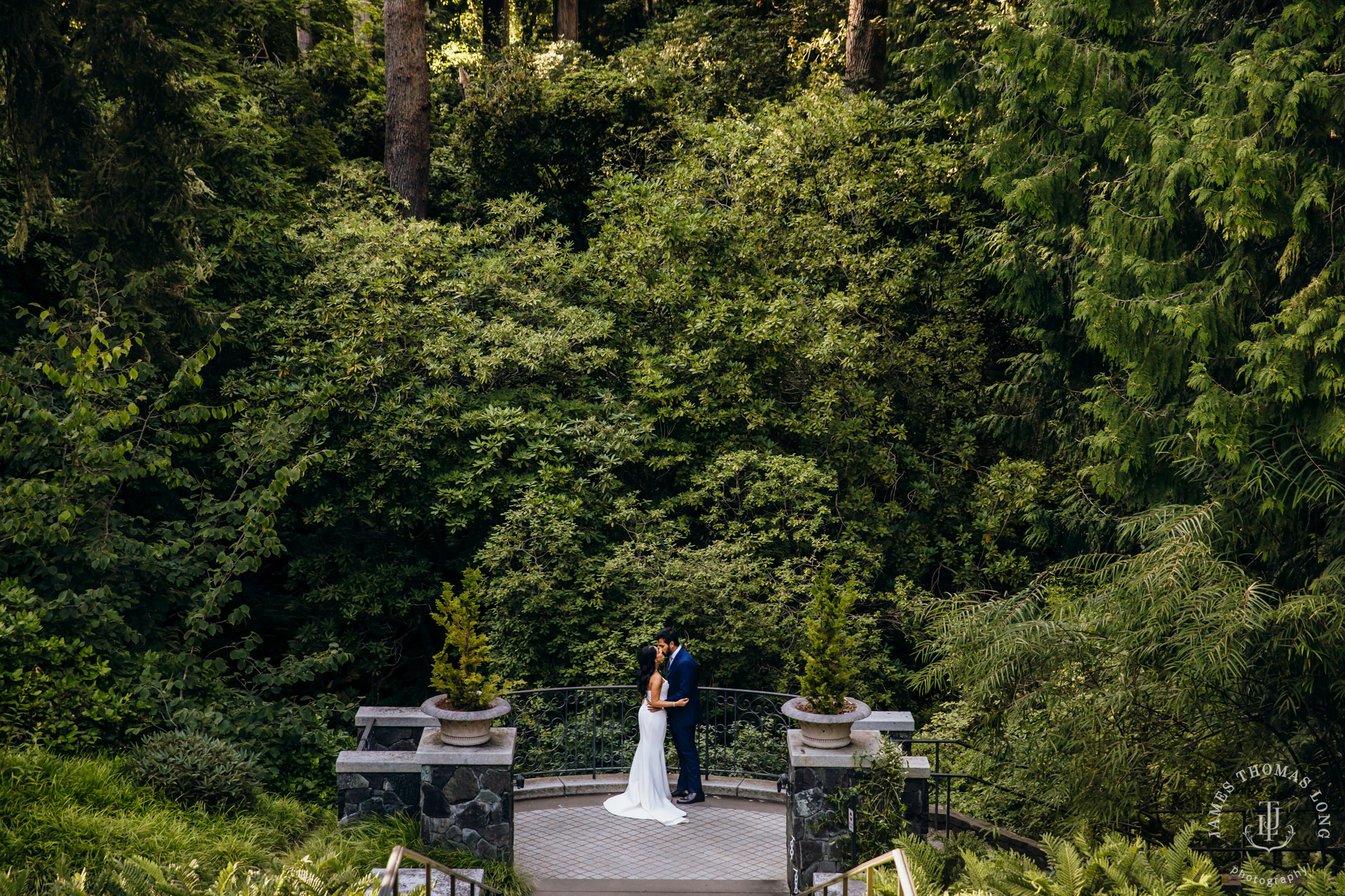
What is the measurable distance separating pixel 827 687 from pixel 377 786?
393cm

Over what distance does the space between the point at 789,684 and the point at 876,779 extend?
4.58m

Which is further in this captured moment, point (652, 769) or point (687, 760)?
point (687, 760)

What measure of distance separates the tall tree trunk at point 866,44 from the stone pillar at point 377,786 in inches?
554

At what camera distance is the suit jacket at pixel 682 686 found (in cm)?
1030

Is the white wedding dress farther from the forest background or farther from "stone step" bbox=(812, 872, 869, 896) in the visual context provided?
the forest background

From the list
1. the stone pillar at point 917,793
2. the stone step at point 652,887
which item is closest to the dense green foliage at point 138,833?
the stone step at point 652,887

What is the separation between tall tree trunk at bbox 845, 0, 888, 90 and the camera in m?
18.8

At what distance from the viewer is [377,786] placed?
930 cm

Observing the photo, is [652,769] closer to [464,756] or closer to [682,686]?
[682,686]

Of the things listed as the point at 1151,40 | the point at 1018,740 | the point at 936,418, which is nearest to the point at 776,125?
the point at 936,418

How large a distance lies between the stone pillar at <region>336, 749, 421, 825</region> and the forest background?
77.8 inches

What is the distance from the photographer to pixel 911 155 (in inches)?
664

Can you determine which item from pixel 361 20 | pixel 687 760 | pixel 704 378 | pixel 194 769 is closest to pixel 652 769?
pixel 687 760
